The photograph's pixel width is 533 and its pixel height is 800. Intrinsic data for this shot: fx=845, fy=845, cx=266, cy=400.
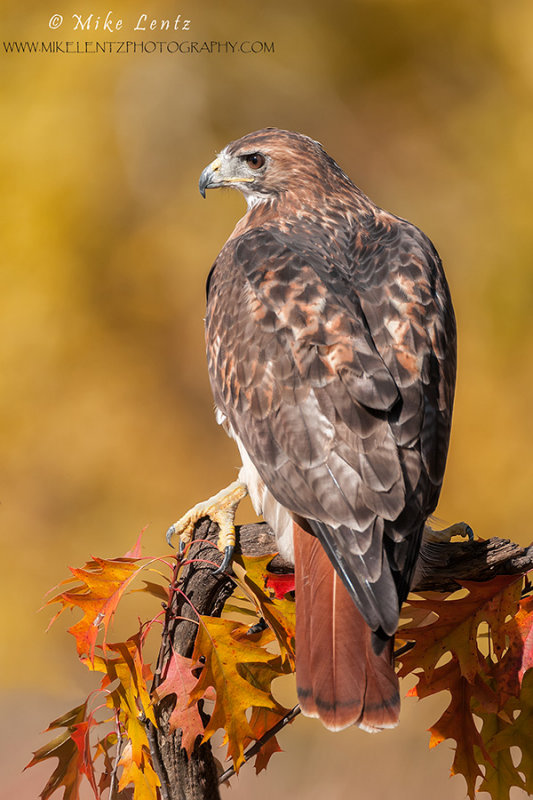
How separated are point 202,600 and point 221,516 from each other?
0.19 metres

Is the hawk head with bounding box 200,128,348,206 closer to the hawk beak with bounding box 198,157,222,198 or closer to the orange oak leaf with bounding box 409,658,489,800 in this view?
the hawk beak with bounding box 198,157,222,198

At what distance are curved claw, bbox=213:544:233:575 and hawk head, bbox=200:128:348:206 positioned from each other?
1.07 meters

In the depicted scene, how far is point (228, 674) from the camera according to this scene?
154 cm

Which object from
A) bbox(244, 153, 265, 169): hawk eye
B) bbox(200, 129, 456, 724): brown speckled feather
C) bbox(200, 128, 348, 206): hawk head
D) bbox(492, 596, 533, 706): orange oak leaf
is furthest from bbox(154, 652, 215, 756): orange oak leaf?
bbox(244, 153, 265, 169): hawk eye

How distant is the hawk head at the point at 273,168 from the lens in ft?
7.77

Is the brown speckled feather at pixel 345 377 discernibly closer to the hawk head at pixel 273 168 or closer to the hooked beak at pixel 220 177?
the hawk head at pixel 273 168

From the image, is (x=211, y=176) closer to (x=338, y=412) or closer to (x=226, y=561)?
(x=338, y=412)

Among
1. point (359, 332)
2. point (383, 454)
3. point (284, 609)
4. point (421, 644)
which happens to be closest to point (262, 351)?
point (359, 332)

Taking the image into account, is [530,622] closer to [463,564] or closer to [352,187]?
[463,564]

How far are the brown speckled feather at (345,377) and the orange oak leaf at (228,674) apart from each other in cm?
24

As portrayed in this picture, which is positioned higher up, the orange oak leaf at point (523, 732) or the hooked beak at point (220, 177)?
the hooked beak at point (220, 177)

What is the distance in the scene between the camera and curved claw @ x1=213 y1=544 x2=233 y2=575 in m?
1.66

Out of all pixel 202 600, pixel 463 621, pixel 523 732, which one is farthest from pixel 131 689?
pixel 523 732

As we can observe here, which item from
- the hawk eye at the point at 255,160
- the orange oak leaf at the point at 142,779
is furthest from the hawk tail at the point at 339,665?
the hawk eye at the point at 255,160
